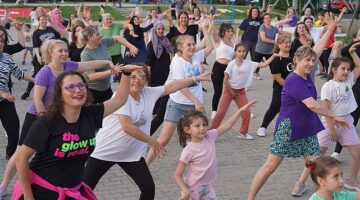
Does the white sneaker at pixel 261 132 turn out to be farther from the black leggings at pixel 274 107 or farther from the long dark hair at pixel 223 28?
the long dark hair at pixel 223 28

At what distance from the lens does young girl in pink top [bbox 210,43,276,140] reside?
7918 mm

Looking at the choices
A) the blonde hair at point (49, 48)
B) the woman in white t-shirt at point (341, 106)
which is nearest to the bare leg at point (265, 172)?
the woman in white t-shirt at point (341, 106)

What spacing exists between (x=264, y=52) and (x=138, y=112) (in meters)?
8.28

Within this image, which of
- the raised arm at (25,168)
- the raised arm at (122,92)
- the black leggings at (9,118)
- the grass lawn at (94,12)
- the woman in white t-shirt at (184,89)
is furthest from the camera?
the grass lawn at (94,12)

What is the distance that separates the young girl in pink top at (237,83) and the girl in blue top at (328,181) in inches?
168

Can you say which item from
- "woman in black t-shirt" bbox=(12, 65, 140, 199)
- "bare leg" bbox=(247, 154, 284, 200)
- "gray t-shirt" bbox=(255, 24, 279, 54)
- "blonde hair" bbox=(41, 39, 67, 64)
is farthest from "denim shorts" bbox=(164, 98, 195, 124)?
"gray t-shirt" bbox=(255, 24, 279, 54)

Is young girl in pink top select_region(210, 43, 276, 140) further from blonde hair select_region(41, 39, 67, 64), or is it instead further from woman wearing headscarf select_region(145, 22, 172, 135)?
blonde hair select_region(41, 39, 67, 64)

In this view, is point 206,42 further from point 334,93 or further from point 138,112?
point 138,112

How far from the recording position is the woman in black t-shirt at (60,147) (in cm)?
338

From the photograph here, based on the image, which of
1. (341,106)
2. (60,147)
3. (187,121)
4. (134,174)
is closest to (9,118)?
(134,174)

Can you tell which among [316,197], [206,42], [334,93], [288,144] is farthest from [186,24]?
[316,197]

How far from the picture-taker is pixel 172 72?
255 inches

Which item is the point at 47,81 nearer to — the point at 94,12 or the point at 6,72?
the point at 6,72

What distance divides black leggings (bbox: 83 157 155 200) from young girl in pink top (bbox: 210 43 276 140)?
349cm
